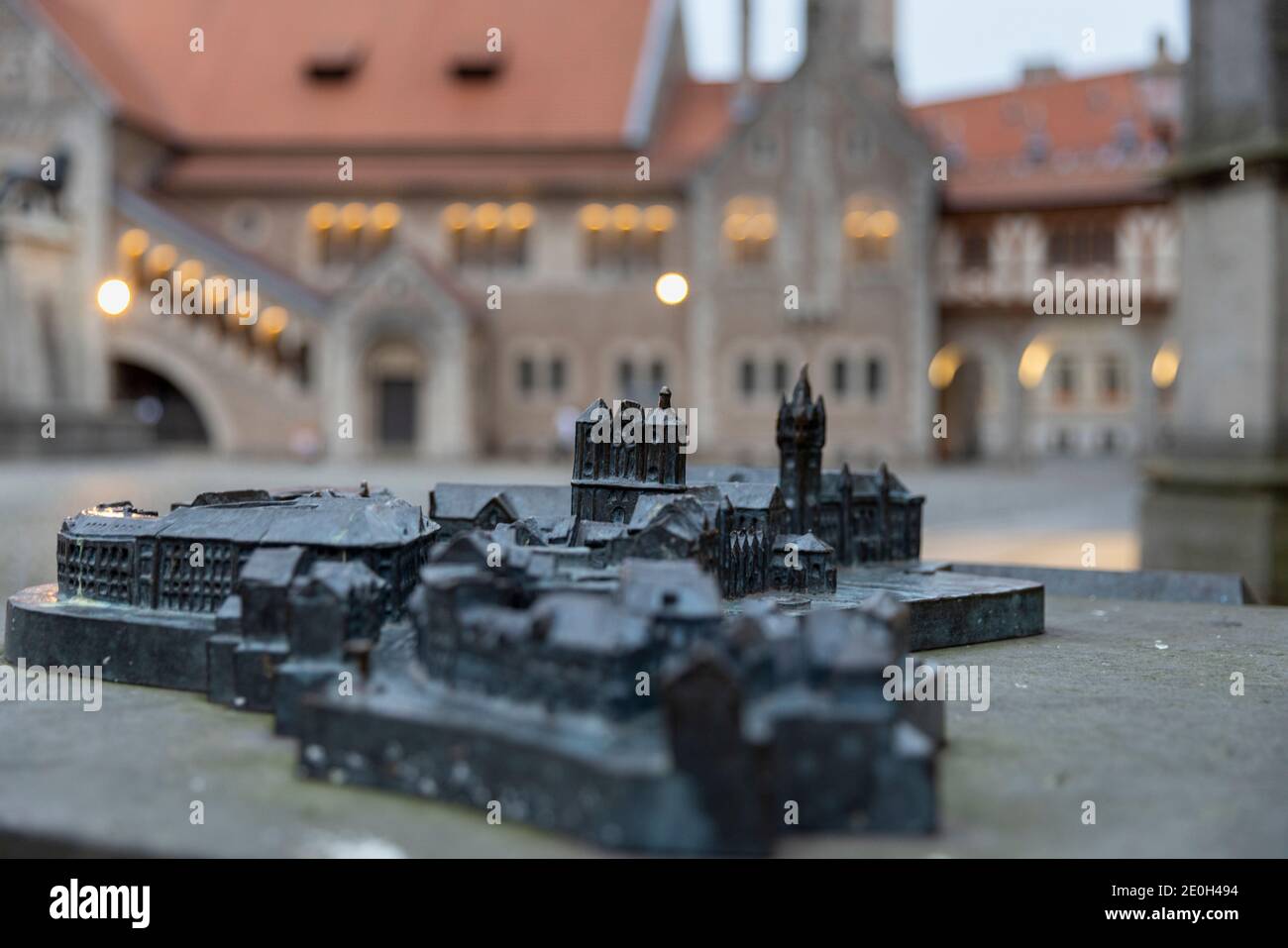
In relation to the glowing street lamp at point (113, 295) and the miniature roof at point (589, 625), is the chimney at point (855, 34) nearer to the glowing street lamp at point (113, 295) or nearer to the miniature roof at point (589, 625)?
the glowing street lamp at point (113, 295)

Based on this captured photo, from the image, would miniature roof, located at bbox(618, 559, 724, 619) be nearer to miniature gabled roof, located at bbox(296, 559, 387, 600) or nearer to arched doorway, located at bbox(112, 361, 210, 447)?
miniature gabled roof, located at bbox(296, 559, 387, 600)

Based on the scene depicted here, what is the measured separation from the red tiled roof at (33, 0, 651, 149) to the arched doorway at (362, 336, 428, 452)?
8341 mm

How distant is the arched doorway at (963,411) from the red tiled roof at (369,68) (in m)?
16.5

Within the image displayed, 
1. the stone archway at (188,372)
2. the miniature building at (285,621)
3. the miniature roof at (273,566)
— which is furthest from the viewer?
the stone archway at (188,372)

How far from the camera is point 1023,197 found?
47812mm

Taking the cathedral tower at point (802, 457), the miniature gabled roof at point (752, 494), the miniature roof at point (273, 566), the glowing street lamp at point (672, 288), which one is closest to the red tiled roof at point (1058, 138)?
the cathedral tower at point (802, 457)

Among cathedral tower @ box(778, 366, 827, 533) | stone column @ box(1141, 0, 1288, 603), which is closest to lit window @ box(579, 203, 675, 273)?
stone column @ box(1141, 0, 1288, 603)

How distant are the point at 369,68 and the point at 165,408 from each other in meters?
15.8

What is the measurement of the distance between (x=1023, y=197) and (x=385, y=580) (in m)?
42.0

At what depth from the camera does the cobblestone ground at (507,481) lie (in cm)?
2172

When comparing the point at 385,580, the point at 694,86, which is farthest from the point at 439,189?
the point at 385,580

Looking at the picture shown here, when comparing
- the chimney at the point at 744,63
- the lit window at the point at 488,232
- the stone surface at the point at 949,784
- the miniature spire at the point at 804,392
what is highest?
the chimney at the point at 744,63

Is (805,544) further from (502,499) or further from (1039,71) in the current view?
(1039,71)

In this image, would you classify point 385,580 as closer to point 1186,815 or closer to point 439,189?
point 1186,815
